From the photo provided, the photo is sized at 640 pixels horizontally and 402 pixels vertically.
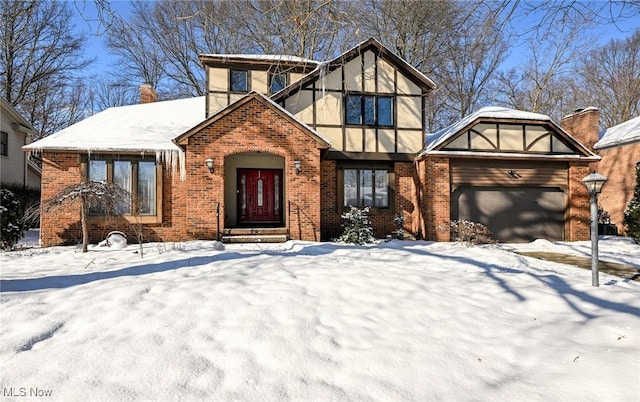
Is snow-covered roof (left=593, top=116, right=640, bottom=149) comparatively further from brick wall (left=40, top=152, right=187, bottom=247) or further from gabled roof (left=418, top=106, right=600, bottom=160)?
brick wall (left=40, top=152, right=187, bottom=247)

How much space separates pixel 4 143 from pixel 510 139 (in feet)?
72.2

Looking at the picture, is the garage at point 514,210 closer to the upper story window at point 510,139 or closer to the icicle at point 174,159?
the upper story window at point 510,139

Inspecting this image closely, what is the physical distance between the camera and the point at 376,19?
17656mm

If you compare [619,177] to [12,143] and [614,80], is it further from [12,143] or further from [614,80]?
[12,143]

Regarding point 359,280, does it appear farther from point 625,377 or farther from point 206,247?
point 206,247

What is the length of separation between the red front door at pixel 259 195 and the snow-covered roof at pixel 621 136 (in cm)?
1508

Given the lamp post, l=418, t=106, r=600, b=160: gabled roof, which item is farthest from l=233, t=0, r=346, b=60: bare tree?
the lamp post

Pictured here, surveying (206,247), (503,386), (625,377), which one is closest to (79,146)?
(206,247)

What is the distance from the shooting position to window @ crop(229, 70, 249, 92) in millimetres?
12500

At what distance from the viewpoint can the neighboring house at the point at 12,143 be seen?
14.6 meters

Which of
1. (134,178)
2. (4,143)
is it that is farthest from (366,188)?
(4,143)

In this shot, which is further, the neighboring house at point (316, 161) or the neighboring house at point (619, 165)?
the neighboring house at point (619, 165)

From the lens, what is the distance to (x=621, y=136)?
598 inches

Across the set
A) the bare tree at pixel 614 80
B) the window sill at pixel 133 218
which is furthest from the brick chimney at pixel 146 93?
the bare tree at pixel 614 80
